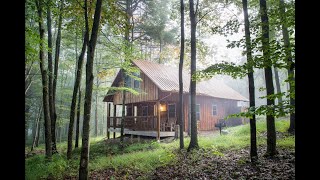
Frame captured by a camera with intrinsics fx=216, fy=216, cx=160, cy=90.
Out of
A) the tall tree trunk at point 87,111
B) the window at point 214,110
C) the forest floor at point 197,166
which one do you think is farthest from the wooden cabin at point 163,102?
the tall tree trunk at point 87,111

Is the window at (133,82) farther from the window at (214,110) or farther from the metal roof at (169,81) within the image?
the window at (214,110)

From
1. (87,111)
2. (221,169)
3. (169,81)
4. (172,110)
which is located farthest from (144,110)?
(87,111)

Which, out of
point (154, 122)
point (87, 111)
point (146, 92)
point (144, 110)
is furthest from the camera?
point (144, 110)

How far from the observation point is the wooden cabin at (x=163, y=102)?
1908cm

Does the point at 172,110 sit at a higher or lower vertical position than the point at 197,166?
higher

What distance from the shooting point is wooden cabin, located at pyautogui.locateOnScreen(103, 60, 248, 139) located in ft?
62.6

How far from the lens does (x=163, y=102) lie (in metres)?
21.3

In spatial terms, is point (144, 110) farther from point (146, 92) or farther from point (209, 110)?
point (209, 110)

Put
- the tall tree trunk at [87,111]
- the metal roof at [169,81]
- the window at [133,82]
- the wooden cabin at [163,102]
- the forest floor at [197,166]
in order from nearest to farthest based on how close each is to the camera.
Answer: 1. the tall tree trunk at [87,111]
2. the forest floor at [197,166]
3. the wooden cabin at [163,102]
4. the metal roof at [169,81]
5. the window at [133,82]

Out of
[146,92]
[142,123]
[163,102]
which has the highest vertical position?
[146,92]

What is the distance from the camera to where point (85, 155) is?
695 cm
